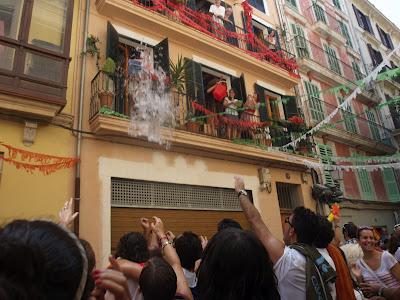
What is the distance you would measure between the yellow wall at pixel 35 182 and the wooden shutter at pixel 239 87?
5.81 meters

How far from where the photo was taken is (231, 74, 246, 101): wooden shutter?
35.6 ft

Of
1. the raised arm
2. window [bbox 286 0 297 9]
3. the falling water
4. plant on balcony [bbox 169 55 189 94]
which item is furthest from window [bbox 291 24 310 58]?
the raised arm

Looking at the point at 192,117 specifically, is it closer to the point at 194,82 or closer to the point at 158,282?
the point at 194,82

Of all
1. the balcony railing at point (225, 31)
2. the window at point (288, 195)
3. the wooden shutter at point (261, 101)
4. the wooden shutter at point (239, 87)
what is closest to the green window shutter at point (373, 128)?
the balcony railing at point (225, 31)

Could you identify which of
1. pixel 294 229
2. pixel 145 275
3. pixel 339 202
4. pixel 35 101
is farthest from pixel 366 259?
pixel 339 202

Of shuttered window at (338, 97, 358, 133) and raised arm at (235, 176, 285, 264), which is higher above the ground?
shuttered window at (338, 97, 358, 133)

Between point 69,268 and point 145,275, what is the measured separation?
1.13 metres

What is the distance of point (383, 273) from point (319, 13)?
54.6ft

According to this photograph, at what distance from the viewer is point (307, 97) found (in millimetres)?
14109

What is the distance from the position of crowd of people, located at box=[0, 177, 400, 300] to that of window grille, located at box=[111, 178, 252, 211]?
3.82 m

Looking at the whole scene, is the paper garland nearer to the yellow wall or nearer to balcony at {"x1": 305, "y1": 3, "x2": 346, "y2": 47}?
the yellow wall

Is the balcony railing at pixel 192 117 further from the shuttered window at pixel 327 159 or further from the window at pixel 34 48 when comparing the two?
the shuttered window at pixel 327 159

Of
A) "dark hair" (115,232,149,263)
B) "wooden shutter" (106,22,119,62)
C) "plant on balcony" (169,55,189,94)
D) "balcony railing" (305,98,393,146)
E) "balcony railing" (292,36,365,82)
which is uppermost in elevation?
"balcony railing" (292,36,365,82)

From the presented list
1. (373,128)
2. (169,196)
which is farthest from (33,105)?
(373,128)
